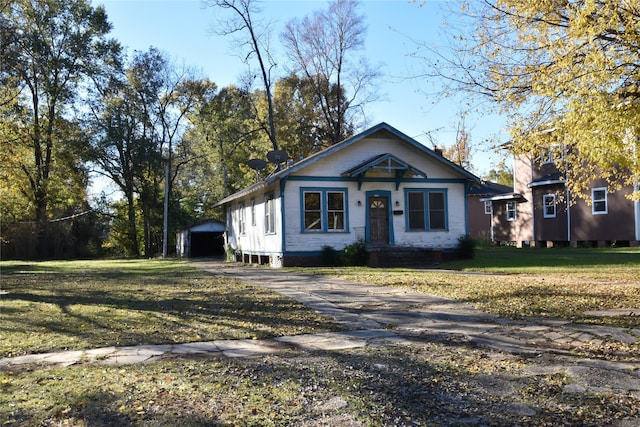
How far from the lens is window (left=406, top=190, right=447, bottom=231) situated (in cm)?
2011

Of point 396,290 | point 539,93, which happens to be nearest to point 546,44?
point 539,93

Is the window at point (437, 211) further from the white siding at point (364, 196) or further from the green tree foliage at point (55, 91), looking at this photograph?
the green tree foliage at point (55, 91)

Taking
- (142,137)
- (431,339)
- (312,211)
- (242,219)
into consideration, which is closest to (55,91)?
(142,137)

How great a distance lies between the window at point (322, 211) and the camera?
19.0 metres

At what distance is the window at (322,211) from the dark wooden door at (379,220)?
1.10m

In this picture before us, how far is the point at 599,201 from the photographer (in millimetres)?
26094

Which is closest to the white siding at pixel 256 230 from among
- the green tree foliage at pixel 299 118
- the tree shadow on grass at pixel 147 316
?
the tree shadow on grass at pixel 147 316

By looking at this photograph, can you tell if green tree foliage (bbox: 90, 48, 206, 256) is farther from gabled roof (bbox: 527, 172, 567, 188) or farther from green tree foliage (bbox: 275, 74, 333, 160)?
gabled roof (bbox: 527, 172, 567, 188)

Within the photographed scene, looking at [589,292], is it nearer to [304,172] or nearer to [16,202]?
[304,172]

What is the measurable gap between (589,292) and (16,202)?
3649cm

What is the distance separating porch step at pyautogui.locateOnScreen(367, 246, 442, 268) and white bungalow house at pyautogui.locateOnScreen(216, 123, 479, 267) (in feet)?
0.63

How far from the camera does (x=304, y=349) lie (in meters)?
5.54

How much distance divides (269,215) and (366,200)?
3788 millimetres

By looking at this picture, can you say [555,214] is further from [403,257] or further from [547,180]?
[403,257]
